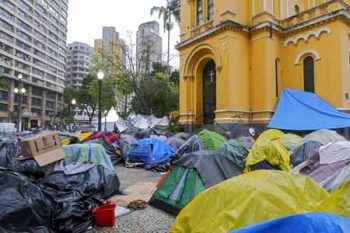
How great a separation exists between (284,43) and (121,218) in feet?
47.3

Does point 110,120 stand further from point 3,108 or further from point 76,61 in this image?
point 76,61

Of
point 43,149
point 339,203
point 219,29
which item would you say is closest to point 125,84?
point 219,29

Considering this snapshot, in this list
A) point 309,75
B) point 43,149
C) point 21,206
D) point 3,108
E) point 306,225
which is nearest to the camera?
point 306,225

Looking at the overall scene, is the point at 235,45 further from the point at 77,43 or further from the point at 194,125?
the point at 77,43

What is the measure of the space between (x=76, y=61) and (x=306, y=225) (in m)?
111

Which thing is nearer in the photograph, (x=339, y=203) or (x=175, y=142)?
(x=339, y=203)

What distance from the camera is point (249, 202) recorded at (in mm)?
3289

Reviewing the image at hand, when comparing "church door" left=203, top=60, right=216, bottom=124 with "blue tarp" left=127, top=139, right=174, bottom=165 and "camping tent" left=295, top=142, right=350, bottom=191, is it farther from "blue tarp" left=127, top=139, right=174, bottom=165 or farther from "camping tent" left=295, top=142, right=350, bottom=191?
"camping tent" left=295, top=142, right=350, bottom=191

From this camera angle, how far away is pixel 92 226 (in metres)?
5.36

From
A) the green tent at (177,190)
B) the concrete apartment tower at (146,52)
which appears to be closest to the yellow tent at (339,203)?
the green tent at (177,190)

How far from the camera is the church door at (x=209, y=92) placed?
61.1 ft

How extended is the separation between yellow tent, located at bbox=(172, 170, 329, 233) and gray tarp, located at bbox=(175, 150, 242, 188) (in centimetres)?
267

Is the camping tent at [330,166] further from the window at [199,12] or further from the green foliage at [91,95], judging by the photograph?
the green foliage at [91,95]

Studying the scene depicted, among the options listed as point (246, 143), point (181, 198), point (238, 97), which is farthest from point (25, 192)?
point (238, 97)
